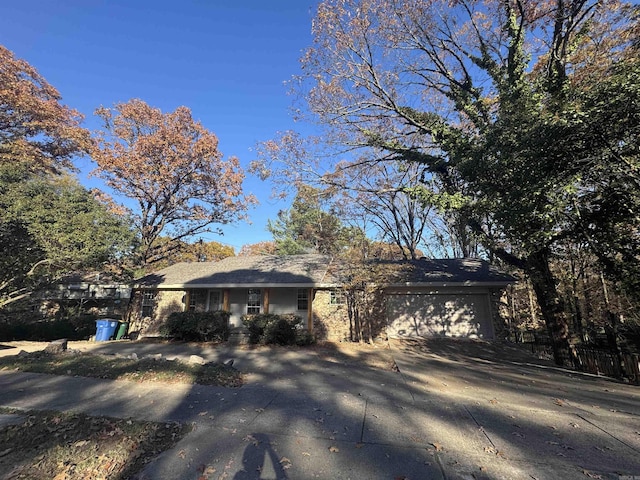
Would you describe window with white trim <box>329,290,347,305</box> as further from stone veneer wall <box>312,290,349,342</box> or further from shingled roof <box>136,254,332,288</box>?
shingled roof <box>136,254,332,288</box>

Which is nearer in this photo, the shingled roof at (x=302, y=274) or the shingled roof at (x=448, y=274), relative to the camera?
the shingled roof at (x=448, y=274)

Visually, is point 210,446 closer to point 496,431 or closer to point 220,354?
point 496,431

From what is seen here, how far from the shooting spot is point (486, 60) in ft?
37.2

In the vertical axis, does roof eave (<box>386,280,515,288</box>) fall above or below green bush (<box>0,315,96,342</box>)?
above

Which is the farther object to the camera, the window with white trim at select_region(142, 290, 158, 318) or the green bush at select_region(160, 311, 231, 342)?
the window with white trim at select_region(142, 290, 158, 318)

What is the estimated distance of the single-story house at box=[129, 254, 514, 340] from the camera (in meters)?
13.4

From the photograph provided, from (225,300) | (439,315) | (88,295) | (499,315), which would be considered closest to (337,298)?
(439,315)

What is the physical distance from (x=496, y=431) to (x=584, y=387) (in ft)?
13.7

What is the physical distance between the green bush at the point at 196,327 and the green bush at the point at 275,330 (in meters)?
1.44

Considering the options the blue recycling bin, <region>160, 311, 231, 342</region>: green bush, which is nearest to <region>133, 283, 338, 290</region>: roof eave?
<region>160, 311, 231, 342</region>: green bush

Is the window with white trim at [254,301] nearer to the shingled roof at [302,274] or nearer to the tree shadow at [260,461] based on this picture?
the shingled roof at [302,274]

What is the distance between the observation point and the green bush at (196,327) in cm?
1228

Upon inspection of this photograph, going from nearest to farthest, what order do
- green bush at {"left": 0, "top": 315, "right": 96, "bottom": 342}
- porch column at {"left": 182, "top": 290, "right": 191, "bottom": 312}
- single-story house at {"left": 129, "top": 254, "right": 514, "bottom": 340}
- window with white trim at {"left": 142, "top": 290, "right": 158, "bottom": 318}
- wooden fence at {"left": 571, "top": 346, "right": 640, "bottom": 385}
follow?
wooden fence at {"left": 571, "top": 346, "right": 640, "bottom": 385}, single-story house at {"left": 129, "top": 254, "right": 514, "bottom": 340}, green bush at {"left": 0, "top": 315, "right": 96, "bottom": 342}, porch column at {"left": 182, "top": 290, "right": 191, "bottom": 312}, window with white trim at {"left": 142, "top": 290, "right": 158, "bottom": 318}

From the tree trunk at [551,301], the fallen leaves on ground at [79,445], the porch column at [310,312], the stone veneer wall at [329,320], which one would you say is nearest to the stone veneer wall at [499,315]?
the tree trunk at [551,301]
